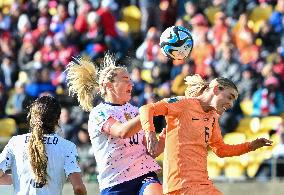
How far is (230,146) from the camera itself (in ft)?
28.2

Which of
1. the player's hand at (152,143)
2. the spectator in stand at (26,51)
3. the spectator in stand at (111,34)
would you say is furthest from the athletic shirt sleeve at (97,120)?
the spectator in stand at (26,51)

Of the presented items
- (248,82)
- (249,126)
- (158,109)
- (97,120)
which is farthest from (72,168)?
(248,82)

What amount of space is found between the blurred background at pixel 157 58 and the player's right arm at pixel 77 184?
7243 mm

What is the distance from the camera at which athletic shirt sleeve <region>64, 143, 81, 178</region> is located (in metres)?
7.21

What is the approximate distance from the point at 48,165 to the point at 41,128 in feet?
0.89

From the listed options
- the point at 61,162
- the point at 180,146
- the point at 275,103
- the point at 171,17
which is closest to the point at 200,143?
the point at 180,146

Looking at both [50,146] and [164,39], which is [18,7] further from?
Result: [50,146]

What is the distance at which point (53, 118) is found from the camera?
7.28 meters

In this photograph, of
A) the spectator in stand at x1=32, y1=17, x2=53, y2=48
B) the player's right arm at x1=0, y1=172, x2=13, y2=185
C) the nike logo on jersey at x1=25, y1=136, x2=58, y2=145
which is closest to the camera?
the nike logo on jersey at x1=25, y1=136, x2=58, y2=145

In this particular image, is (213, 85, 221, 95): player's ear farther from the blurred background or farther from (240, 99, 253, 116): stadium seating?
(240, 99, 253, 116): stadium seating

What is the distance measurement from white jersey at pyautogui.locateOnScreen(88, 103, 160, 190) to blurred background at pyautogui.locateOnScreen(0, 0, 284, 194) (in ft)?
18.7

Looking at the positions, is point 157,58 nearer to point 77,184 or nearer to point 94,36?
point 94,36

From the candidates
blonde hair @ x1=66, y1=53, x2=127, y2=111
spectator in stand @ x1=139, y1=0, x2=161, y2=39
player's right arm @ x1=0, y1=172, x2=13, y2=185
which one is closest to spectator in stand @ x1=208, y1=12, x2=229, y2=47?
spectator in stand @ x1=139, y1=0, x2=161, y2=39

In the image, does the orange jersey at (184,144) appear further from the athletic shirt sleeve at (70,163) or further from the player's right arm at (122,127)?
the athletic shirt sleeve at (70,163)
